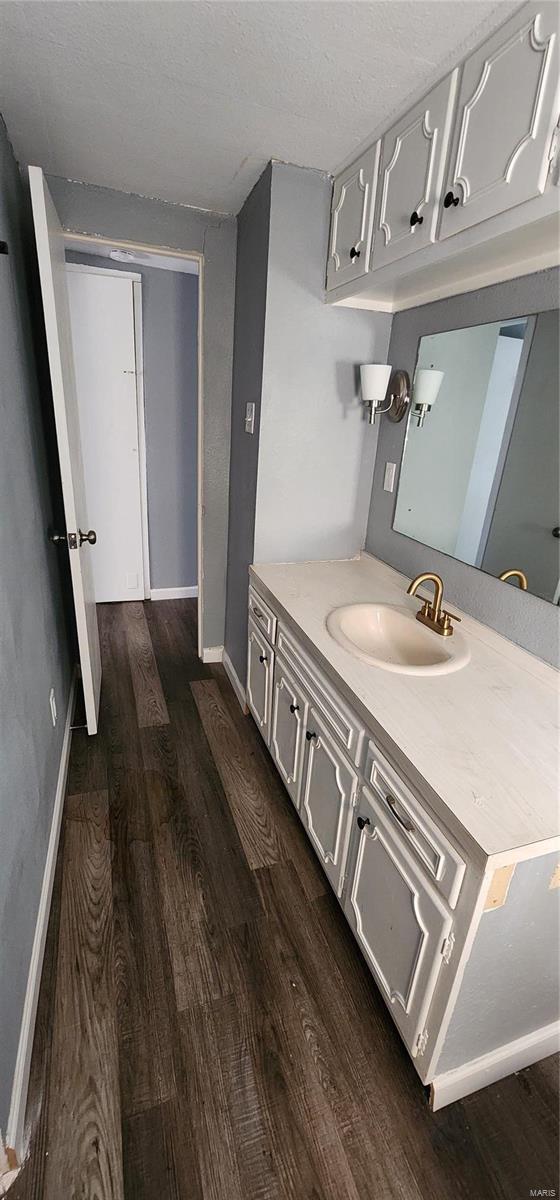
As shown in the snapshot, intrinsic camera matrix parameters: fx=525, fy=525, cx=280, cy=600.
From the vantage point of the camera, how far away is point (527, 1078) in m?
1.21

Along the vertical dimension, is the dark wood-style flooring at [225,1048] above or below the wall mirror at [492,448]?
below

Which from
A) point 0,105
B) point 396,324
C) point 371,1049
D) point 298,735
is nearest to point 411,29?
point 396,324

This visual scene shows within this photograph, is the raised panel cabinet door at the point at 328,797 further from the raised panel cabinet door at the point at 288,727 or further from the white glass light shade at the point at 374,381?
the white glass light shade at the point at 374,381

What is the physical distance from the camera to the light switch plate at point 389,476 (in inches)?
79.0

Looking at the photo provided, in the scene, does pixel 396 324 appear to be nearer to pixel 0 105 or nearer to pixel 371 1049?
pixel 0 105

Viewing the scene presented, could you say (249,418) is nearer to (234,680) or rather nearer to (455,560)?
(455,560)

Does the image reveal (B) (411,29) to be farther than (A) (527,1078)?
No

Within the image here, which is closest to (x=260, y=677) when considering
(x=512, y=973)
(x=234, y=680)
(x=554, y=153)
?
(x=234, y=680)

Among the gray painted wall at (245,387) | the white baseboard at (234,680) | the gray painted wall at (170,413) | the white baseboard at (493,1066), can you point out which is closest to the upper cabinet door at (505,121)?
the gray painted wall at (245,387)

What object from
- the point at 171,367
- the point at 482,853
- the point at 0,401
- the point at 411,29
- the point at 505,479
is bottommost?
the point at 482,853

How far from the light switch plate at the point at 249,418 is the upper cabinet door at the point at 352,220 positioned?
0.50m

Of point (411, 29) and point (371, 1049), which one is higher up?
point (411, 29)

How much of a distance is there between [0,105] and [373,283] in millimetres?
1181

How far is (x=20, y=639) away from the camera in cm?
139
